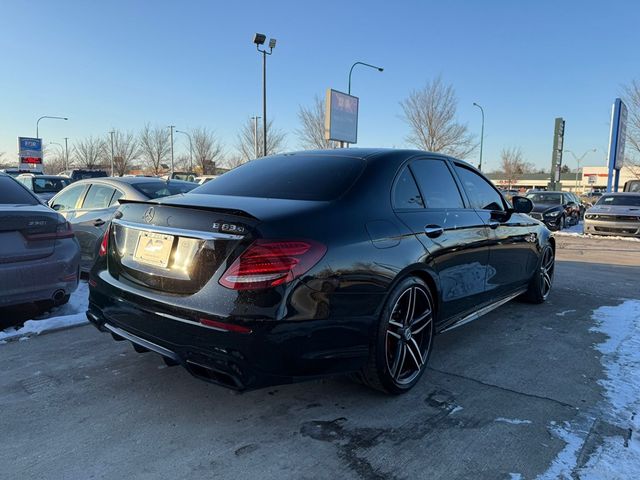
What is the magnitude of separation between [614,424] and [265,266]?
2234 millimetres

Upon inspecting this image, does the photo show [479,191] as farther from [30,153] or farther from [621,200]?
[30,153]

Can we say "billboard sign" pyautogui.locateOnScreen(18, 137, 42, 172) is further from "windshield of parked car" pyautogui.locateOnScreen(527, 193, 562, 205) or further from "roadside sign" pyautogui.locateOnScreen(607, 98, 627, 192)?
"roadside sign" pyautogui.locateOnScreen(607, 98, 627, 192)

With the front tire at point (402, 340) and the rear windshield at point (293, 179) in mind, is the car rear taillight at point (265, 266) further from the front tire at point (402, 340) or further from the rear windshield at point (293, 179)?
the front tire at point (402, 340)

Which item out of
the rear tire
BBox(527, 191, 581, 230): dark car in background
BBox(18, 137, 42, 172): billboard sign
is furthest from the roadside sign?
BBox(18, 137, 42, 172): billboard sign

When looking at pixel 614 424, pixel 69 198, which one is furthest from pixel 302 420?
pixel 69 198

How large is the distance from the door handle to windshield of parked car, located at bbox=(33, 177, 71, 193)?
15.1 meters

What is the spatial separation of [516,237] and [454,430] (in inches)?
103

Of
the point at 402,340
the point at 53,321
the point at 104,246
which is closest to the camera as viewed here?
the point at 402,340

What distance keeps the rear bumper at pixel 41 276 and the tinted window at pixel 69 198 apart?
105 inches

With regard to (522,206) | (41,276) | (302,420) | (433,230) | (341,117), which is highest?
(341,117)

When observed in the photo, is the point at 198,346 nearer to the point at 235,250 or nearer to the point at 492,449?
the point at 235,250

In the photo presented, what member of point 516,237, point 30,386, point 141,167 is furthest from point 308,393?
point 141,167

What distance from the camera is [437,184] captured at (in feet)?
12.4

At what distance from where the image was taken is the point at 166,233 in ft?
8.77
